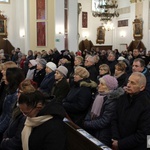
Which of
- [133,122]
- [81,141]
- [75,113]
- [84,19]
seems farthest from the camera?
[84,19]

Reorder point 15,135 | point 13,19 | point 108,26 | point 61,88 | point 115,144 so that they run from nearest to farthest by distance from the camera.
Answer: point 15,135 < point 115,144 < point 61,88 < point 13,19 < point 108,26

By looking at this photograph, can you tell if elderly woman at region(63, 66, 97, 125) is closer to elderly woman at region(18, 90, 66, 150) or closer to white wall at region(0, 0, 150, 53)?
elderly woman at region(18, 90, 66, 150)

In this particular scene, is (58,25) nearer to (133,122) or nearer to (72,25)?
(72,25)

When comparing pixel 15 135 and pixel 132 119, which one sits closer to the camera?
pixel 15 135

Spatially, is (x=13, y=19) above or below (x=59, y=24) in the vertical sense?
above

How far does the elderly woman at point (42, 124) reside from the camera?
2482 mm

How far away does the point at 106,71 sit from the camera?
6.62m

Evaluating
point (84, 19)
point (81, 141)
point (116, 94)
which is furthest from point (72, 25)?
point (81, 141)

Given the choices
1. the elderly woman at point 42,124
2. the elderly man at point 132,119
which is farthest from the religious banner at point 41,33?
the elderly woman at point 42,124

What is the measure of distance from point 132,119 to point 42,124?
1.42 meters

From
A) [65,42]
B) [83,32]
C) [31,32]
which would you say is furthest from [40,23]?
[83,32]

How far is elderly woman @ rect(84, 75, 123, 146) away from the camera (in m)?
3.96

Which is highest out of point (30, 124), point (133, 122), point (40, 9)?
point (40, 9)

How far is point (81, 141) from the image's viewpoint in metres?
3.24
